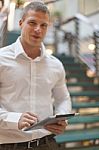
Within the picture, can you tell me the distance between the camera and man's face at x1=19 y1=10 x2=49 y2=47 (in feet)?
5.37

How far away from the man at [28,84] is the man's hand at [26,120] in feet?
0.18

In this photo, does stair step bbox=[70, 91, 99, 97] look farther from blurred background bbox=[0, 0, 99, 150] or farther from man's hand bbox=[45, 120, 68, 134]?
man's hand bbox=[45, 120, 68, 134]

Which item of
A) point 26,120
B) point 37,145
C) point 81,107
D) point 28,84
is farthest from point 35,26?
point 81,107

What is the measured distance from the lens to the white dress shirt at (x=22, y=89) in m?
1.62

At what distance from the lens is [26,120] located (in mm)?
1474

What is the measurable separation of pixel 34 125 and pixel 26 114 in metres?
0.08

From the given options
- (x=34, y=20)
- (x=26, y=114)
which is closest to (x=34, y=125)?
(x=26, y=114)

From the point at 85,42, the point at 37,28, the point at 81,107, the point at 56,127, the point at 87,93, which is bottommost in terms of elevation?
the point at 81,107

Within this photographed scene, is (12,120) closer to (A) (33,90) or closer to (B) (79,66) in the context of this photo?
(A) (33,90)

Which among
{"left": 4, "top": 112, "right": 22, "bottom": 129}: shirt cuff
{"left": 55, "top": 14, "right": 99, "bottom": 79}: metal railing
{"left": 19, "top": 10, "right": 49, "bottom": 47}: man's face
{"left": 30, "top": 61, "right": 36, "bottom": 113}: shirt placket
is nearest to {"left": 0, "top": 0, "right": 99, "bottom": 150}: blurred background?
{"left": 55, "top": 14, "right": 99, "bottom": 79}: metal railing

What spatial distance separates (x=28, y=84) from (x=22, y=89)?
4 cm

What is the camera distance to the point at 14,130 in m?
1.63

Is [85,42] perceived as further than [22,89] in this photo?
Yes

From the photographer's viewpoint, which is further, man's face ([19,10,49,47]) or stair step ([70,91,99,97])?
stair step ([70,91,99,97])
